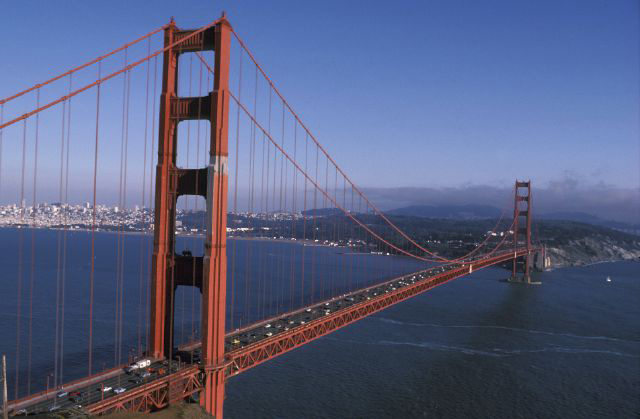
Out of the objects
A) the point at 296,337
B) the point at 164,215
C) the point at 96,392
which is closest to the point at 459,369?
the point at 296,337

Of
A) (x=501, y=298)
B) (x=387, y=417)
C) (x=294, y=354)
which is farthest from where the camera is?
(x=501, y=298)

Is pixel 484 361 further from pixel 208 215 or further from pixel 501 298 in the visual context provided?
pixel 501 298

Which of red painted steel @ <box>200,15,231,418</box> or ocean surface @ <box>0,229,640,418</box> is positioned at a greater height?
red painted steel @ <box>200,15,231,418</box>

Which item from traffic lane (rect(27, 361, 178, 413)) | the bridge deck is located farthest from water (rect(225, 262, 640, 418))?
traffic lane (rect(27, 361, 178, 413))

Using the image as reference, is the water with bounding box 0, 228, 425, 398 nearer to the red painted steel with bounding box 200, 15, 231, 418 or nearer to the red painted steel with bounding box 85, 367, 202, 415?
the red painted steel with bounding box 200, 15, 231, 418

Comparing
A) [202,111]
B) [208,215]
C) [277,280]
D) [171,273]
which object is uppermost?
[202,111]

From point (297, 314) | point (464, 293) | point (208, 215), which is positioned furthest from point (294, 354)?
point (464, 293)

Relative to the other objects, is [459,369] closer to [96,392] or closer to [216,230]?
[216,230]
